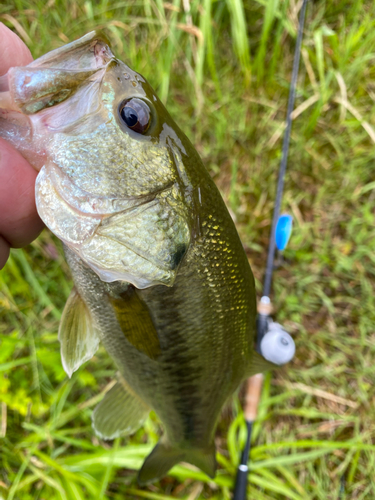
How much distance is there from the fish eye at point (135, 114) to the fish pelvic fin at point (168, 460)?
52.7 inches

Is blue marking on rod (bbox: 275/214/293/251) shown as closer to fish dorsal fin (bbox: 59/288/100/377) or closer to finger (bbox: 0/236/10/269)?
fish dorsal fin (bbox: 59/288/100/377)

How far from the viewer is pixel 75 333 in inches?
45.4

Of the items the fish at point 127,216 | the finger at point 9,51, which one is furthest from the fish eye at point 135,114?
the finger at point 9,51

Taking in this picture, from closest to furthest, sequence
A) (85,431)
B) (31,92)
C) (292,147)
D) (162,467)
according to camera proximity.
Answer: (31,92) → (162,467) → (85,431) → (292,147)

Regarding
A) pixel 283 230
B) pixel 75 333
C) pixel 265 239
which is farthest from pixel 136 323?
pixel 265 239

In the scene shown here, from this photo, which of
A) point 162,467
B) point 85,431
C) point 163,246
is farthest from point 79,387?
point 163,246

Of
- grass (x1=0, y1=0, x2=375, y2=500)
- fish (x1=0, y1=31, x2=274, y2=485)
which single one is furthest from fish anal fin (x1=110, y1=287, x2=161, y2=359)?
grass (x1=0, y1=0, x2=375, y2=500)

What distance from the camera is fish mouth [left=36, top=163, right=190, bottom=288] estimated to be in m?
0.85

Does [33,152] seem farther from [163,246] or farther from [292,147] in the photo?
[292,147]

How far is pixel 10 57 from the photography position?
0.98m

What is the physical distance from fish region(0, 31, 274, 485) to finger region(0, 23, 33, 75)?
0.21 metres

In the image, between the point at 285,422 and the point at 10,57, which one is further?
the point at 285,422

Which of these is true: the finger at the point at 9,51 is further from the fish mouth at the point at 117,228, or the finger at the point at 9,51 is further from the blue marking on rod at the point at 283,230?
the blue marking on rod at the point at 283,230

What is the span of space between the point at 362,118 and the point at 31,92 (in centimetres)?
200
